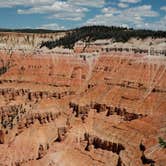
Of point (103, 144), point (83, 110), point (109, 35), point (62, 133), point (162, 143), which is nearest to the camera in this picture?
point (162, 143)

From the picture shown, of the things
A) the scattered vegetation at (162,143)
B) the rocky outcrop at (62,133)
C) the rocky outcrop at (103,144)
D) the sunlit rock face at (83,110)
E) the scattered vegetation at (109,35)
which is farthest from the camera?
the scattered vegetation at (109,35)

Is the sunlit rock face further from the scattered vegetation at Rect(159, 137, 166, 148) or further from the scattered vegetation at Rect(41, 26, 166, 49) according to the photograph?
the scattered vegetation at Rect(41, 26, 166, 49)

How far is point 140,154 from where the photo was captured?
78.1 metres

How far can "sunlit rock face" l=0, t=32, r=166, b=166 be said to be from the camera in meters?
84.5

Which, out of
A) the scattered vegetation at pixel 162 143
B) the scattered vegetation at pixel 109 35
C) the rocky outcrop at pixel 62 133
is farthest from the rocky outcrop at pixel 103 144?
the scattered vegetation at pixel 109 35

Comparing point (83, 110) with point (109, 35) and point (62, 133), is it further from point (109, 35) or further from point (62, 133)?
point (109, 35)

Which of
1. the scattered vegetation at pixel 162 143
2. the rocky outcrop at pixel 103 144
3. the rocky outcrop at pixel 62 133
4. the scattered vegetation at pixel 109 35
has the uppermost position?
the scattered vegetation at pixel 109 35

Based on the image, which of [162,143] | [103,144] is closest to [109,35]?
[103,144]

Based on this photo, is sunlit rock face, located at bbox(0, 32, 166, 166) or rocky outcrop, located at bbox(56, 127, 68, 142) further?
rocky outcrop, located at bbox(56, 127, 68, 142)

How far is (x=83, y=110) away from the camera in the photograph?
344 feet

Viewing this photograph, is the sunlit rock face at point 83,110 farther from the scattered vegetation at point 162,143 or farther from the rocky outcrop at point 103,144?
the scattered vegetation at point 162,143

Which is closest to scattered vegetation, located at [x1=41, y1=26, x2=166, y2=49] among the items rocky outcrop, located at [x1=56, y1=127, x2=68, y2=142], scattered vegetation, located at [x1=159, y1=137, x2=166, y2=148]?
rocky outcrop, located at [x1=56, y1=127, x2=68, y2=142]

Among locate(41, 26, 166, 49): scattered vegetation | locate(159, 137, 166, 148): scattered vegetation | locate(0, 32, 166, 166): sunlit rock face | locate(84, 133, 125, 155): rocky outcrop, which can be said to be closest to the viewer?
locate(159, 137, 166, 148): scattered vegetation

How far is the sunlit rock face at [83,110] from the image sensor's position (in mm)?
84500
